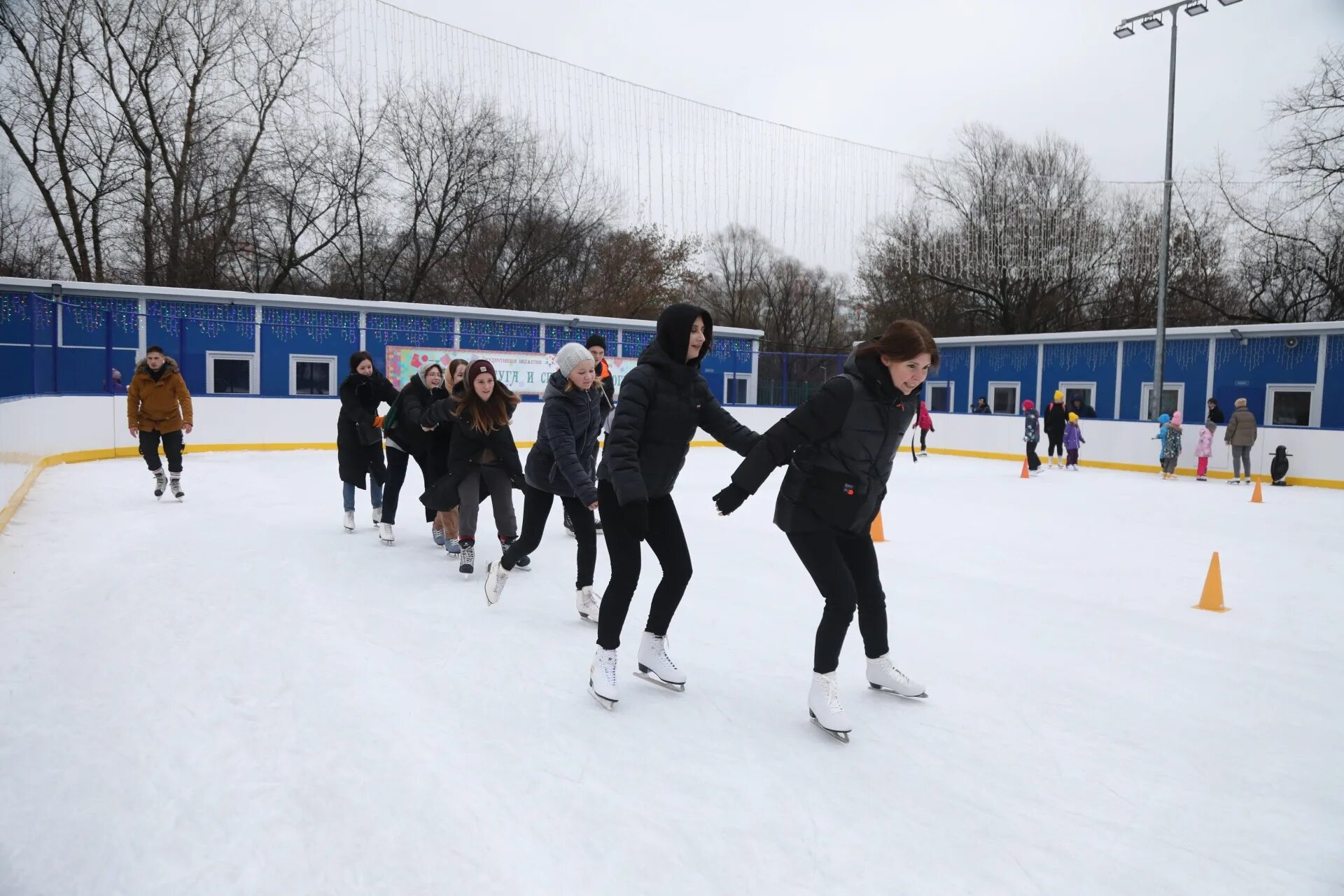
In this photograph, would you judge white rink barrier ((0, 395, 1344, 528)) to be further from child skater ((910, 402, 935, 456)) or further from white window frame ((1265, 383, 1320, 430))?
white window frame ((1265, 383, 1320, 430))

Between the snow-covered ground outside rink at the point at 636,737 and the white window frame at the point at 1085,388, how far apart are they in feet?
52.5

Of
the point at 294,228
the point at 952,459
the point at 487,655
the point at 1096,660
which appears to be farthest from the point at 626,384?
the point at 294,228

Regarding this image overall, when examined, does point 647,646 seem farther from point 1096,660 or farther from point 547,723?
point 1096,660

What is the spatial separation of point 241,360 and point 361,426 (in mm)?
11371

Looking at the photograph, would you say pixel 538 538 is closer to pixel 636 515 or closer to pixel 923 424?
pixel 636 515

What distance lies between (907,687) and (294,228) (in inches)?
1193

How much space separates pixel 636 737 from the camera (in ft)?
10.4

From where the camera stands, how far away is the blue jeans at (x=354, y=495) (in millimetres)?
7285

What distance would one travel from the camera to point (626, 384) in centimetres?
339

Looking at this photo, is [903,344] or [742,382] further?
[742,382]

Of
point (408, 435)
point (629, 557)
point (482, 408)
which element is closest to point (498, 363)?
point (408, 435)

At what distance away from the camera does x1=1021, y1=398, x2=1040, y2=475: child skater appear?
50.5ft

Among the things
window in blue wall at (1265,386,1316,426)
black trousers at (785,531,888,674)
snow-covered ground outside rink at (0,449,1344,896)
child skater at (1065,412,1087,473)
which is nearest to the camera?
snow-covered ground outside rink at (0,449,1344,896)

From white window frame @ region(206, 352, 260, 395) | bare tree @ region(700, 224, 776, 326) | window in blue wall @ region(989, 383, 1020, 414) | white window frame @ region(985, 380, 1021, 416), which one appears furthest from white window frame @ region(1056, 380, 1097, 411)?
bare tree @ region(700, 224, 776, 326)
